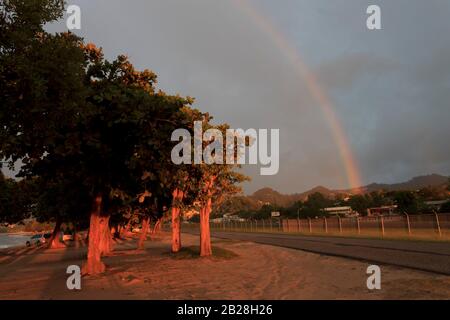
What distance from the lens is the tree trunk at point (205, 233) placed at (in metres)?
24.8

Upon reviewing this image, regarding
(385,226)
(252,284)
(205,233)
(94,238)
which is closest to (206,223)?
(205,233)

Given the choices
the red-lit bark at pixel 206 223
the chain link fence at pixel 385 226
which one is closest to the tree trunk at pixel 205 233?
the red-lit bark at pixel 206 223

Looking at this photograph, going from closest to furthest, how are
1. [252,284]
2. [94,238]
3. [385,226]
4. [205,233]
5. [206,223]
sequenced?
1. [252,284]
2. [94,238]
3. [205,233]
4. [206,223]
5. [385,226]

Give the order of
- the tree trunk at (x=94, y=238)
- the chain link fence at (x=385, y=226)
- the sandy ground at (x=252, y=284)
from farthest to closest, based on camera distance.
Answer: the chain link fence at (x=385, y=226) → the tree trunk at (x=94, y=238) → the sandy ground at (x=252, y=284)

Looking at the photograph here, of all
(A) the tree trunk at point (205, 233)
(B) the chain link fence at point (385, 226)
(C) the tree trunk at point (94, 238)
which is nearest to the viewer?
(C) the tree trunk at point (94, 238)

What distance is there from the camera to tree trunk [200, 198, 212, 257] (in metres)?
24.8

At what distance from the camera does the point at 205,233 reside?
1009 inches

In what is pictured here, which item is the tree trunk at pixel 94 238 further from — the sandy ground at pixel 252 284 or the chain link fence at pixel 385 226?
the chain link fence at pixel 385 226

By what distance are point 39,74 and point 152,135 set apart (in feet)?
17.2

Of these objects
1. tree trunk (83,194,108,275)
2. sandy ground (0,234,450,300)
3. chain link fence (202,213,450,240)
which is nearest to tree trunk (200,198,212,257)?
sandy ground (0,234,450,300)

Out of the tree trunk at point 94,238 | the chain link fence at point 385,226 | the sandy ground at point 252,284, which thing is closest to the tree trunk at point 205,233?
A: the sandy ground at point 252,284

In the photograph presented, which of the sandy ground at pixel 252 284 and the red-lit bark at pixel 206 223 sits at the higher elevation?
the red-lit bark at pixel 206 223

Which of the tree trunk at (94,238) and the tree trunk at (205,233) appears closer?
the tree trunk at (94,238)

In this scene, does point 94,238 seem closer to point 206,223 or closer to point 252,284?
point 252,284
